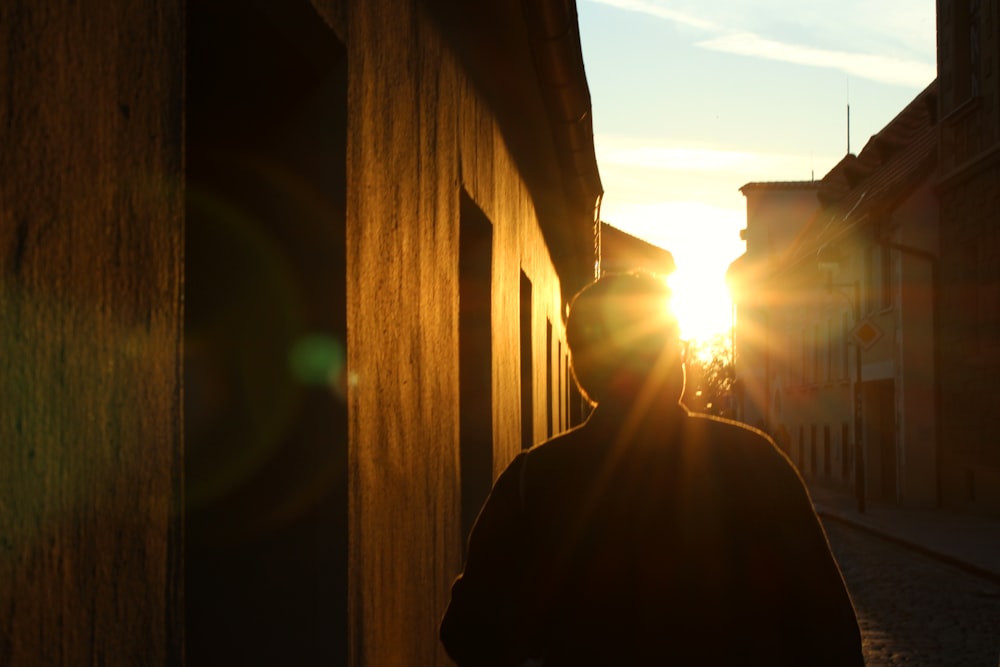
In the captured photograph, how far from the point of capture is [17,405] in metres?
1.32

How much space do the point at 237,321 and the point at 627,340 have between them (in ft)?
2.56

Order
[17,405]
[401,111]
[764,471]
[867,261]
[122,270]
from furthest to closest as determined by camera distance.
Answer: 1. [867,261]
2. [401,111]
3. [764,471]
4. [122,270]
5. [17,405]

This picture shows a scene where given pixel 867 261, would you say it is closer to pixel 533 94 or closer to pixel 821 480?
pixel 821 480

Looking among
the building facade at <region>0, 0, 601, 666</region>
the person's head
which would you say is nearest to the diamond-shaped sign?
the building facade at <region>0, 0, 601, 666</region>

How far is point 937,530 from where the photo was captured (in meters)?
A: 20.5

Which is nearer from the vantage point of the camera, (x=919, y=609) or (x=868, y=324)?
(x=919, y=609)

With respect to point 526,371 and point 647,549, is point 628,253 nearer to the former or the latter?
point 526,371

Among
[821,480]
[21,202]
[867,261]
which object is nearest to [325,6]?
[21,202]

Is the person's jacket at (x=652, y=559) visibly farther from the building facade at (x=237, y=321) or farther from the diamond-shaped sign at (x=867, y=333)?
the diamond-shaped sign at (x=867, y=333)

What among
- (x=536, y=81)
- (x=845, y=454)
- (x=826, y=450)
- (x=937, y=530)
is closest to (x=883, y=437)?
(x=845, y=454)

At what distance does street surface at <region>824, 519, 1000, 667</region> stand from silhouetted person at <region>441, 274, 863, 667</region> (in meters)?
6.97

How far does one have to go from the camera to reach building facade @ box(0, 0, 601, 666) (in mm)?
1382

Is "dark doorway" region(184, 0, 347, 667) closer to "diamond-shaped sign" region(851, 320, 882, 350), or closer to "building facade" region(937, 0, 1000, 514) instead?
"building facade" region(937, 0, 1000, 514)

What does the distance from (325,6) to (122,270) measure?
1270 millimetres
